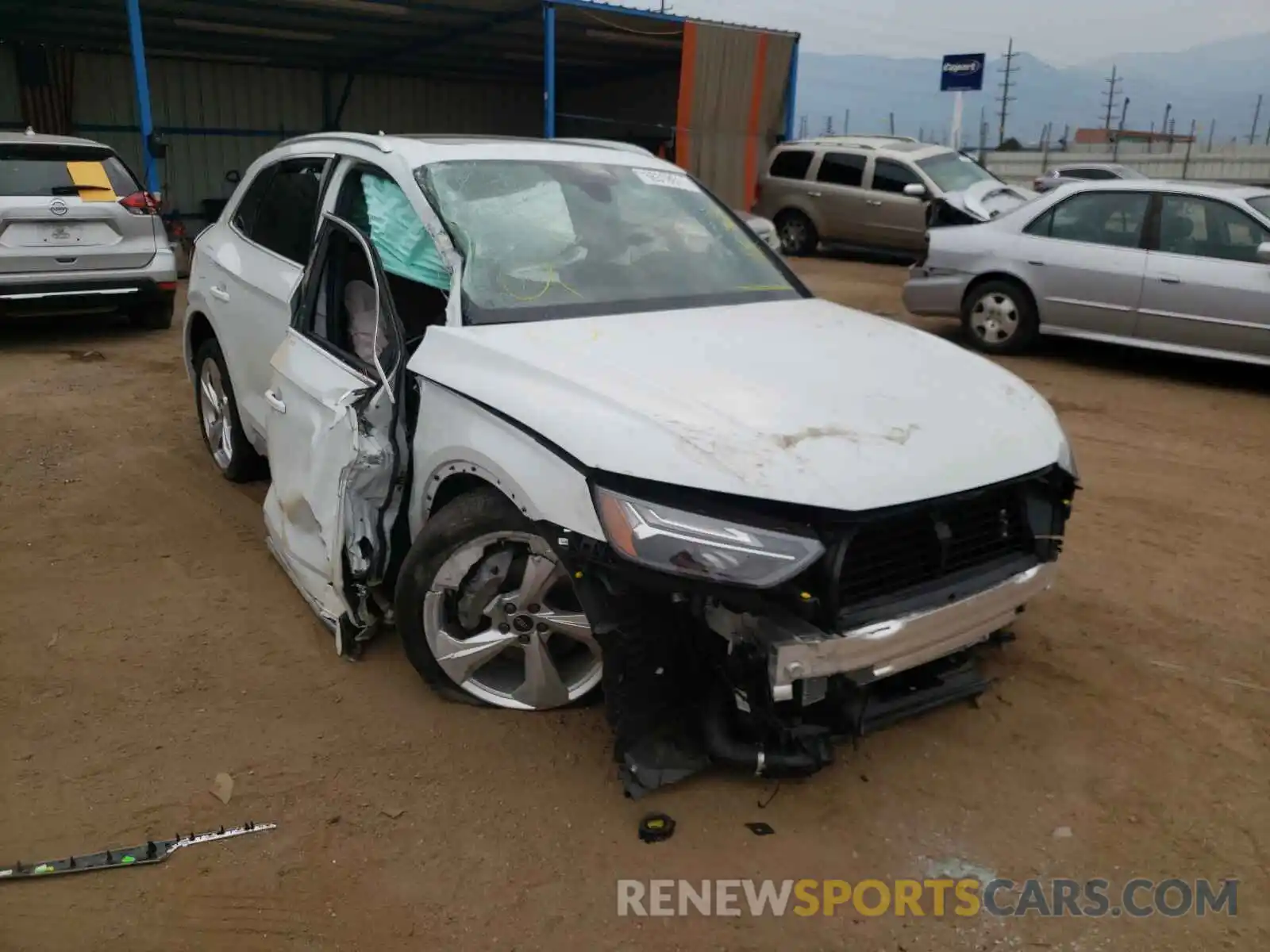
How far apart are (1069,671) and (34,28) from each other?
684 inches

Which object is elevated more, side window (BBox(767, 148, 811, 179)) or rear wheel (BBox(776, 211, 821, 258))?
side window (BBox(767, 148, 811, 179))

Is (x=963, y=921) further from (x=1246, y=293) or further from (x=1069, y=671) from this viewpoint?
(x=1246, y=293)

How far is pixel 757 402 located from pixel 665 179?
6.03ft

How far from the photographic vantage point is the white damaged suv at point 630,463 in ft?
8.30

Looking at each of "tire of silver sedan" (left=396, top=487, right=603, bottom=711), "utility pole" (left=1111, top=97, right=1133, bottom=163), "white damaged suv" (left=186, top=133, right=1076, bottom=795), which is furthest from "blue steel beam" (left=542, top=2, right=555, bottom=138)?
"utility pole" (left=1111, top=97, right=1133, bottom=163)

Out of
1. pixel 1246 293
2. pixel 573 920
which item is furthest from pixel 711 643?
pixel 1246 293

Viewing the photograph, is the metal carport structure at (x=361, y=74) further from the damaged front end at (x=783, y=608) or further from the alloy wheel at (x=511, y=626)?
the damaged front end at (x=783, y=608)

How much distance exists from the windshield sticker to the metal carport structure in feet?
32.6

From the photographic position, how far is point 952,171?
15031mm

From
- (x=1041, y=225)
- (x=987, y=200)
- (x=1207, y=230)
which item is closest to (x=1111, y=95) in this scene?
(x=987, y=200)

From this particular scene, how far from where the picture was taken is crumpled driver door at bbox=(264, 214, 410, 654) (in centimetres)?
332

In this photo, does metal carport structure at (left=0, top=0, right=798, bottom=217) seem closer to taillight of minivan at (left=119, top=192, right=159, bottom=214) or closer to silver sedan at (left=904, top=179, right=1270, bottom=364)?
taillight of minivan at (left=119, top=192, right=159, bottom=214)

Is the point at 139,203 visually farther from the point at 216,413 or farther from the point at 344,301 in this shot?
the point at 344,301

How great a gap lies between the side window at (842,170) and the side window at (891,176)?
9.1 inches
